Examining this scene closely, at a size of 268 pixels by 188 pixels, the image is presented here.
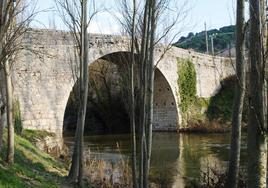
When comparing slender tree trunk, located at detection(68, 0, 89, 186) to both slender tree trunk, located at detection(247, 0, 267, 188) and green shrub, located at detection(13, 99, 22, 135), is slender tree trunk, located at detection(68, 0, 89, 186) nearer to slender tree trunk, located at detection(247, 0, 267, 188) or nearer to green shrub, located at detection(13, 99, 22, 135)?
slender tree trunk, located at detection(247, 0, 267, 188)

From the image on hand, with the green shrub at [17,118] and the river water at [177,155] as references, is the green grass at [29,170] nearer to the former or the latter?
the river water at [177,155]

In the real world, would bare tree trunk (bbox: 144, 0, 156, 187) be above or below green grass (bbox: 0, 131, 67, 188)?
above

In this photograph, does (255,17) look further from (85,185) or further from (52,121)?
(52,121)

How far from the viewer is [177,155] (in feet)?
52.0

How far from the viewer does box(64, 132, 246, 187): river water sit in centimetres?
1166

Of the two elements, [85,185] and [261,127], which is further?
[85,185]

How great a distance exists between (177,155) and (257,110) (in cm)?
1151

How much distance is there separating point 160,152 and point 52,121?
14.2 feet

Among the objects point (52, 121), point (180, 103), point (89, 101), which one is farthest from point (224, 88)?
point (52, 121)

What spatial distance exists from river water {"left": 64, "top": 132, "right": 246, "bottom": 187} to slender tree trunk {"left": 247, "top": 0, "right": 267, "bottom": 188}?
14.3ft

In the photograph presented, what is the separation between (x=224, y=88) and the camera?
96.2ft

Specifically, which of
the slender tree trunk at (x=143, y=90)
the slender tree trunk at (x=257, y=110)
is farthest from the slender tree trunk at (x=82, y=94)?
the slender tree trunk at (x=257, y=110)

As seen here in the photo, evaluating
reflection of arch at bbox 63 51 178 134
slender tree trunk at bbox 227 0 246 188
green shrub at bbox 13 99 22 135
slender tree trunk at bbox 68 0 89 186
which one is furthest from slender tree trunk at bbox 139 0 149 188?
reflection of arch at bbox 63 51 178 134

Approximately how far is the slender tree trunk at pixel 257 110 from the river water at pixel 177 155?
4355 millimetres
